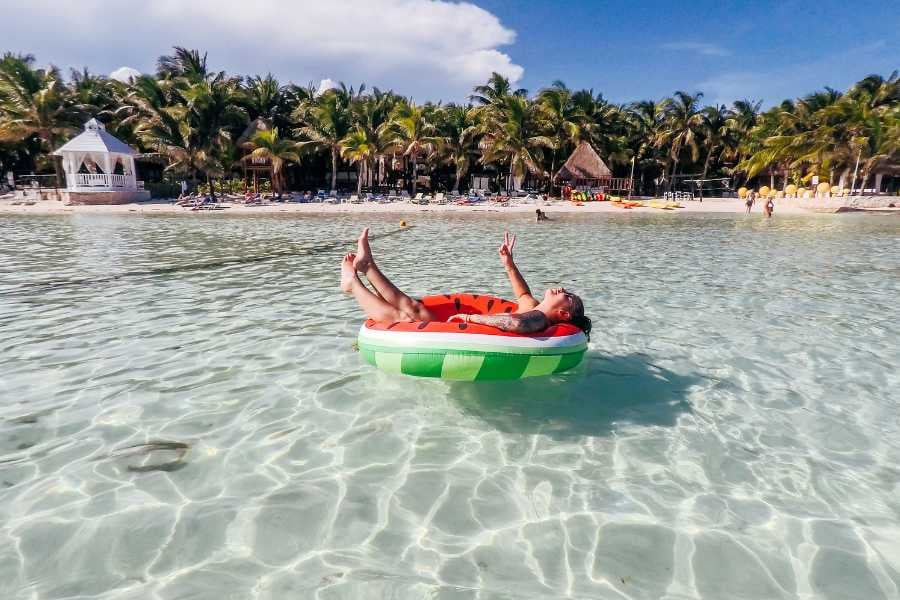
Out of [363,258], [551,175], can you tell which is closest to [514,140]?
[551,175]

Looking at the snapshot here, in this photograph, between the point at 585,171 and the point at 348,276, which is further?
the point at 585,171

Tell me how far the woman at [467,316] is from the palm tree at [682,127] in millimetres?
42029

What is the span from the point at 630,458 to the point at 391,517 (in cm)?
155

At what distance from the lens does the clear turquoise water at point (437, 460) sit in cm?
241

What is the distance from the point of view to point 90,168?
102 ft

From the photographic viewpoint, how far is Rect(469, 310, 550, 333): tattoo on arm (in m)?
3.54

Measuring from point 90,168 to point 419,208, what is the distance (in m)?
19.4

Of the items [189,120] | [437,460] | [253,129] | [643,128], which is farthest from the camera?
[643,128]

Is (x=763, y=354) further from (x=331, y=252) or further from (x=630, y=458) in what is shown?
(x=331, y=252)

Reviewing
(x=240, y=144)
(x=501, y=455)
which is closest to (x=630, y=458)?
(x=501, y=455)

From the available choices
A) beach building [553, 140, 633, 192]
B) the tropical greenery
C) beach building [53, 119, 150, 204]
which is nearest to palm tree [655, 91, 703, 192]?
the tropical greenery

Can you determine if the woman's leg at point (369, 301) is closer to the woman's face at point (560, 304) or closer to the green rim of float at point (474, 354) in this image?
the green rim of float at point (474, 354)

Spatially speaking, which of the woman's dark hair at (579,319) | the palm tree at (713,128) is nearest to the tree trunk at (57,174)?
the woman's dark hair at (579,319)

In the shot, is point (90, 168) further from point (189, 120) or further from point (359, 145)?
point (359, 145)
